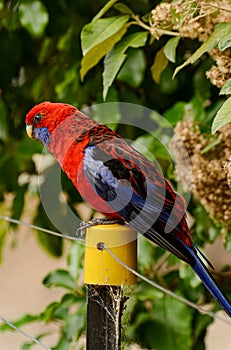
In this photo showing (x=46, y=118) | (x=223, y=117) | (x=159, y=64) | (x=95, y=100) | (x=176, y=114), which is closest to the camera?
(x=223, y=117)

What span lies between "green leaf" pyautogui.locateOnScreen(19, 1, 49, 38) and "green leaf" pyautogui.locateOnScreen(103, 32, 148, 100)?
13.2 inches

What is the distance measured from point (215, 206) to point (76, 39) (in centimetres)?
63

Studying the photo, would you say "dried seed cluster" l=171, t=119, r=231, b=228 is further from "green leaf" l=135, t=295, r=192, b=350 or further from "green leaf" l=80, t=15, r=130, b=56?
"green leaf" l=135, t=295, r=192, b=350

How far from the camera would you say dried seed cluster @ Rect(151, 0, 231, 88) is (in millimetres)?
1051

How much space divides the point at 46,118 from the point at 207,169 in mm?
304

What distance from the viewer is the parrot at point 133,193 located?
1.00 metres

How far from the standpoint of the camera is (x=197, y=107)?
155 cm

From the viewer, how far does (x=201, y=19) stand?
112cm

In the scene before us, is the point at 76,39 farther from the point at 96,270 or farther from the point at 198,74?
the point at 96,270

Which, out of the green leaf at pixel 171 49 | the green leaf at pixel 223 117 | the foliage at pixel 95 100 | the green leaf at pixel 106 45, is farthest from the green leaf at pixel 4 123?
the green leaf at pixel 223 117

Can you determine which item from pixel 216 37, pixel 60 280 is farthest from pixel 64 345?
pixel 216 37

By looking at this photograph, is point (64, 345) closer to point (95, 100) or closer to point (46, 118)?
point (95, 100)

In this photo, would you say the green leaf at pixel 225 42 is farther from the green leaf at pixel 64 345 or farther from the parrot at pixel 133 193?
the green leaf at pixel 64 345

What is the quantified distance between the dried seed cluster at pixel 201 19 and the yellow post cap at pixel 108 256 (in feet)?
0.84
